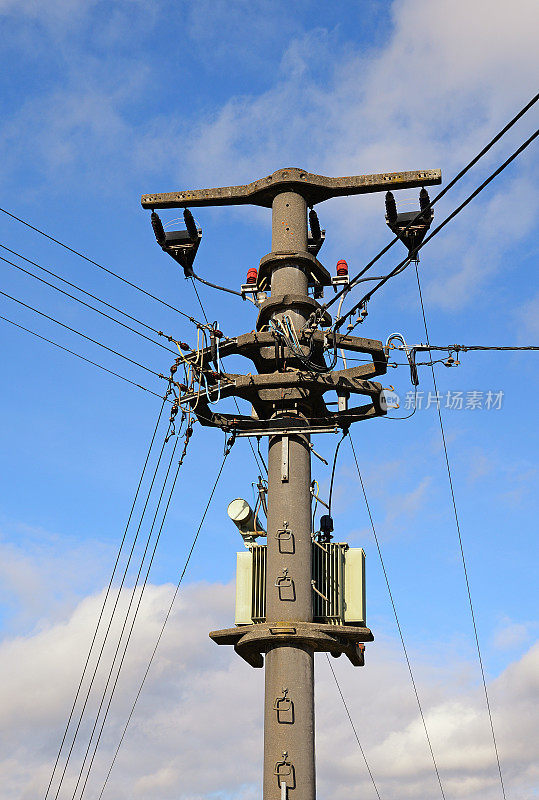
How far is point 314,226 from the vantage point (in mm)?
18656

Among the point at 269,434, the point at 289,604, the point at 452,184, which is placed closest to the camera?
the point at 452,184

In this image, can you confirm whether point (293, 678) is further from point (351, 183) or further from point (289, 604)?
point (351, 183)

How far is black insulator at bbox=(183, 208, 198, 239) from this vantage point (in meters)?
18.4

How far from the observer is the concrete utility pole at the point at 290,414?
580 inches

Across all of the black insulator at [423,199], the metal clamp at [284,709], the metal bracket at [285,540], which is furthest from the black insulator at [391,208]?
the metal clamp at [284,709]

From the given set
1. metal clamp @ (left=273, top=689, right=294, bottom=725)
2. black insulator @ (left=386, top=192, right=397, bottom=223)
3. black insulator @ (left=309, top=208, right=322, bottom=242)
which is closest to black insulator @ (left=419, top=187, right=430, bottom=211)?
black insulator @ (left=386, top=192, right=397, bottom=223)

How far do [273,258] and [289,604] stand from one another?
6318 mm

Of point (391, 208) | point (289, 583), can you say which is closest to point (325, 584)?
point (289, 583)

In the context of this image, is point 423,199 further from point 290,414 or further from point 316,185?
point 290,414

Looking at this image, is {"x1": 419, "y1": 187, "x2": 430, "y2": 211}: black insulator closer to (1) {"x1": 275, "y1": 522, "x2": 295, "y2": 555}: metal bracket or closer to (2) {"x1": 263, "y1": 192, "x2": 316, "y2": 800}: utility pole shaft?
(2) {"x1": 263, "y1": 192, "x2": 316, "y2": 800}: utility pole shaft

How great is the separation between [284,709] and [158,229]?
9209 mm

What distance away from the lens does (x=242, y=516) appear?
16.8 m

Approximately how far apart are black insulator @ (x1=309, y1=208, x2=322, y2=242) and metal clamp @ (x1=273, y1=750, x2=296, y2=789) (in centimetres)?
949

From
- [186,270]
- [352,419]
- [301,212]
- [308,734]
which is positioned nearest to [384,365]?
[352,419]
